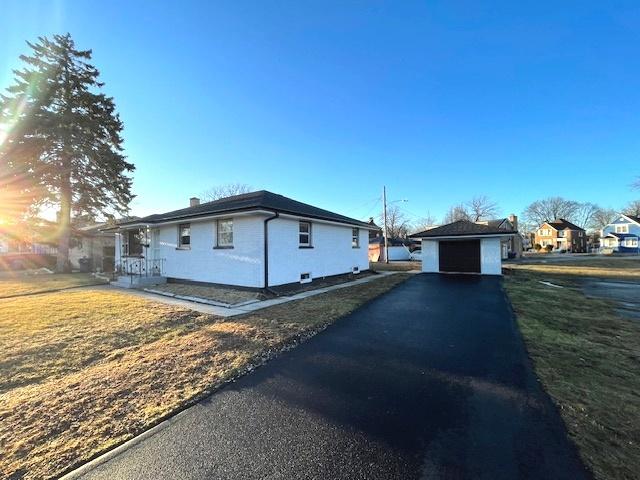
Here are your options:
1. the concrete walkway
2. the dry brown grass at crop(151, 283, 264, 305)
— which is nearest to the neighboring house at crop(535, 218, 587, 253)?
the concrete walkway

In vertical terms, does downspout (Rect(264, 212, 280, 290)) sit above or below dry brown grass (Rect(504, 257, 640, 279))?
above

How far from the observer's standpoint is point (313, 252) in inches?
528

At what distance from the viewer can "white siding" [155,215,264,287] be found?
34.8 feet

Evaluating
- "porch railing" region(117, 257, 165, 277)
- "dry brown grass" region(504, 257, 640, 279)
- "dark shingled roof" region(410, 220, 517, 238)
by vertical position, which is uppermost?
"dark shingled roof" region(410, 220, 517, 238)

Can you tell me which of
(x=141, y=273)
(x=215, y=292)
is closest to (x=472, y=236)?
(x=215, y=292)

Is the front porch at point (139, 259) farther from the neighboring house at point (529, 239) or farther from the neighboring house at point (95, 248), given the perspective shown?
the neighboring house at point (529, 239)

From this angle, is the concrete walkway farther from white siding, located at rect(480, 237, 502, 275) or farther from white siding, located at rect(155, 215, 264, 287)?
white siding, located at rect(480, 237, 502, 275)

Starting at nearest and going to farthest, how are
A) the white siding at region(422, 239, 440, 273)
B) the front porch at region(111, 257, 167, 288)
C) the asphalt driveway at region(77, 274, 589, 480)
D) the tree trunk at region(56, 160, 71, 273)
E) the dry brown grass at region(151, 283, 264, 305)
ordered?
1. the asphalt driveway at region(77, 274, 589, 480)
2. the dry brown grass at region(151, 283, 264, 305)
3. the front porch at region(111, 257, 167, 288)
4. the white siding at region(422, 239, 440, 273)
5. the tree trunk at region(56, 160, 71, 273)

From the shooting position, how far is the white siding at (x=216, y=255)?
1062cm

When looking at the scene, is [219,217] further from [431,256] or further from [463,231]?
[463,231]

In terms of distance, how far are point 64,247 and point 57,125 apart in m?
8.07

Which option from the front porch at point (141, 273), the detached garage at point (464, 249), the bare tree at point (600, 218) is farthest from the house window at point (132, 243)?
the bare tree at point (600, 218)

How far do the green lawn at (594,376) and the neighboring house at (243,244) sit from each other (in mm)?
7738

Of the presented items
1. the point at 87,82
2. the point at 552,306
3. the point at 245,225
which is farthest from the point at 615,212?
the point at 87,82
